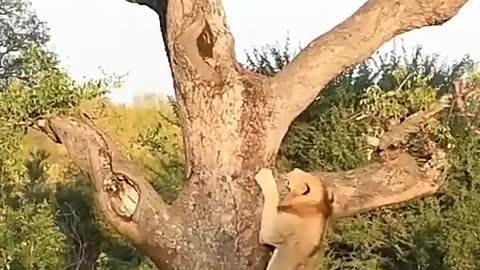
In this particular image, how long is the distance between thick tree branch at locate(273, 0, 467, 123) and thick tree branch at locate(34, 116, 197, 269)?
87 centimetres

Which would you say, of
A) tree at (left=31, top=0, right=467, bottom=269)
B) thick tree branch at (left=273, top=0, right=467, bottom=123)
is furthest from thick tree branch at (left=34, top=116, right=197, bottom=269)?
thick tree branch at (left=273, top=0, right=467, bottom=123)

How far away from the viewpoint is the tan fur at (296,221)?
178 inches

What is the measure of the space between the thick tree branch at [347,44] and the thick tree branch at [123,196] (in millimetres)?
868

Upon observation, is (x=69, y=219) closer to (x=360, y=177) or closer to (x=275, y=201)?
(x=360, y=177)

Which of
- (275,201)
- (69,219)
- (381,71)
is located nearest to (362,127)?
(381,71)

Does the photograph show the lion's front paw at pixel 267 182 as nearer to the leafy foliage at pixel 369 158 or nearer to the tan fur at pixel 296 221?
the tan fur at pixel 296 221

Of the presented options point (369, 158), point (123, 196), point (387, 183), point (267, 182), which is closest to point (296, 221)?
point (267, 182)

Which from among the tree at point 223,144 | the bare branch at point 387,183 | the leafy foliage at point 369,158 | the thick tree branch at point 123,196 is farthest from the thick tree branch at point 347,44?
the leafy foliage at point 369,158

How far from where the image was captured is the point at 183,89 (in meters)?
6.52

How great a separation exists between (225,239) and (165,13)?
1.38 metres

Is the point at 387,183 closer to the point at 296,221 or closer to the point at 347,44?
the point at 347,44

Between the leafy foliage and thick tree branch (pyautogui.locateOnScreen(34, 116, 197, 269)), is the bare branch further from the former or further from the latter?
the leafy foliage

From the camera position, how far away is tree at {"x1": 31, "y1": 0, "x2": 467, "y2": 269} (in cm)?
629

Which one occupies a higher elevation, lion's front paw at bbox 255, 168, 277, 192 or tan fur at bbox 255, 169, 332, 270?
lion's front paw at bbox 255, 168, 277, 192
